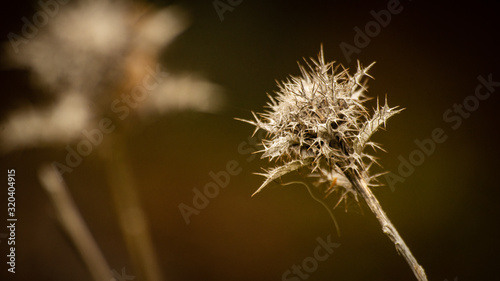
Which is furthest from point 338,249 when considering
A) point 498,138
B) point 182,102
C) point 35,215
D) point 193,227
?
point 35,215

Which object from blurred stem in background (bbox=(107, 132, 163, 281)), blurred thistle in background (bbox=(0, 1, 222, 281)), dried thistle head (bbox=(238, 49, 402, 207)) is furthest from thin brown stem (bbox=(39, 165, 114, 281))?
dried thistle head (bbox=(238, 49, 402, 207))

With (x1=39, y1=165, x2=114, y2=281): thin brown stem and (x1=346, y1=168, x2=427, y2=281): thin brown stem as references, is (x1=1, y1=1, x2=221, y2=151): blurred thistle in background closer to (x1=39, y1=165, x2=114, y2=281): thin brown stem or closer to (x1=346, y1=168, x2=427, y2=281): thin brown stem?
(x1=39, y1=165, x2=114, y2=281): thin brown stem

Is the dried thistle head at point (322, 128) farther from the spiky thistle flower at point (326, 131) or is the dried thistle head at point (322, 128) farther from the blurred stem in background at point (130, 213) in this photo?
the blurred stem in background at point (130, 213)

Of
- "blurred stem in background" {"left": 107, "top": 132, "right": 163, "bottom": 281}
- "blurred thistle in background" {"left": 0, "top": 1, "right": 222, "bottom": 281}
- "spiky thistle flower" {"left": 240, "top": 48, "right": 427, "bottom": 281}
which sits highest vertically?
"blurred thistle in background" {"left": 0, "top": 1, "right": 222, "bottom": 281}

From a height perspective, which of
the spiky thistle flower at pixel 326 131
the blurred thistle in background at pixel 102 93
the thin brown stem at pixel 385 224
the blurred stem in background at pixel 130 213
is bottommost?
the thin brown stem at pixel 385 224

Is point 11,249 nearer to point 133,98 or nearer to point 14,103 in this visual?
point 14,103

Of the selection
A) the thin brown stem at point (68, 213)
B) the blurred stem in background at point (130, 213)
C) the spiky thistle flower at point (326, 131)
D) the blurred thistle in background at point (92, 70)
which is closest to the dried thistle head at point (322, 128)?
the spiky thistle flower at point (326, 131)

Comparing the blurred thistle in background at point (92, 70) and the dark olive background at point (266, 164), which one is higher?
the blurred thistle in background at point (92, 70)

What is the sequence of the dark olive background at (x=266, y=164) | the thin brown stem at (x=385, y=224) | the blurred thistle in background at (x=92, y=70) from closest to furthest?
the thin brown stem at (x=385, y=224) < the blurred thistle in background at (x=92, y=70) < the dark olive background at (x=266, y=164)
